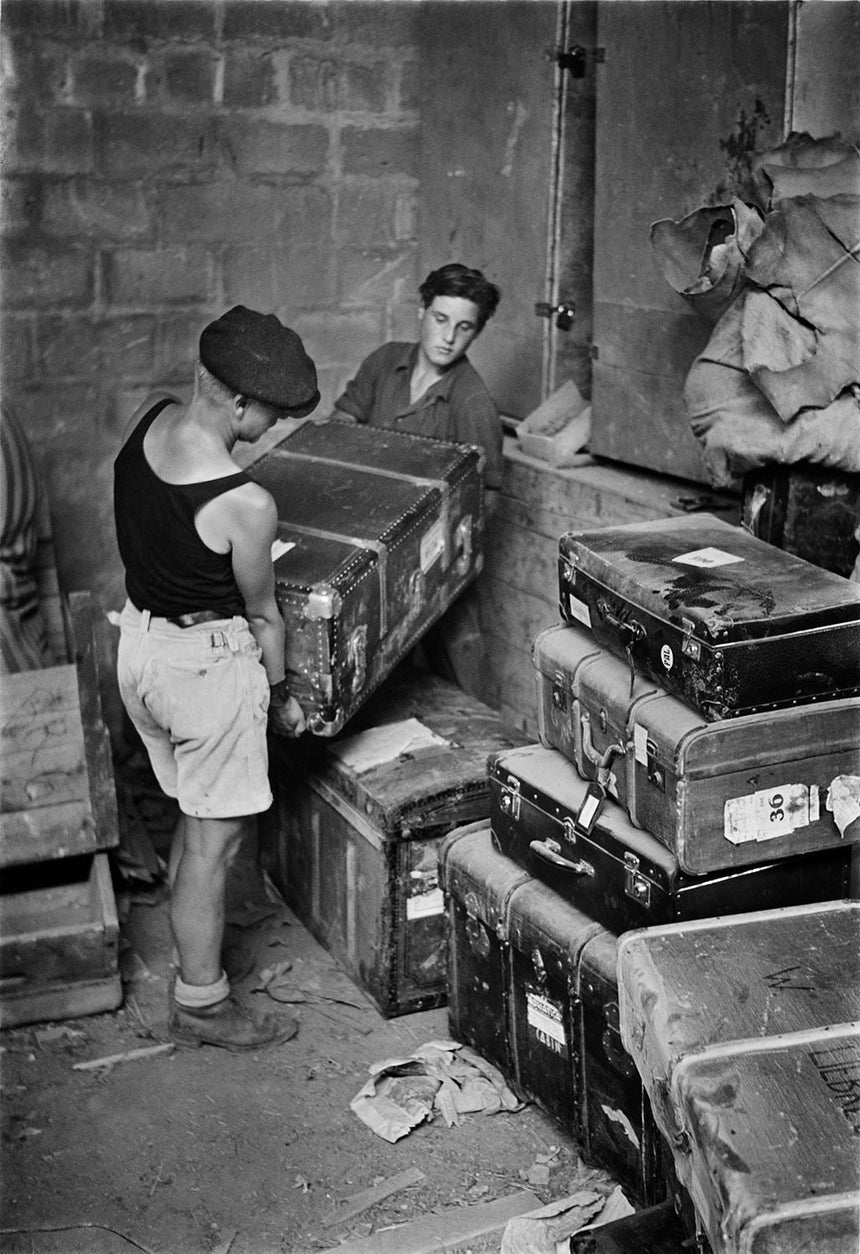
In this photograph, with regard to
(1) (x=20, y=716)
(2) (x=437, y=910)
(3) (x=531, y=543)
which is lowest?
(2) (x=437, y=910)

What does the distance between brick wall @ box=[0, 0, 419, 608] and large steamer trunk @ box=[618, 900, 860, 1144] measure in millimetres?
3642

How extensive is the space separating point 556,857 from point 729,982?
31.6 inches

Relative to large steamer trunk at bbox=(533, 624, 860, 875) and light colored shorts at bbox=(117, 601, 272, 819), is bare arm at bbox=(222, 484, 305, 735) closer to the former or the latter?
light colored shorts at bbox=(117, 601, 272, 819)

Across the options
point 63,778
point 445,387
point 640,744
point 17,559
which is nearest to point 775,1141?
point 640,744

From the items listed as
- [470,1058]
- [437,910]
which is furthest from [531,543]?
[470,1058]

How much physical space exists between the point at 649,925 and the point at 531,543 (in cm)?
231

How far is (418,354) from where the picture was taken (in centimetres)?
511

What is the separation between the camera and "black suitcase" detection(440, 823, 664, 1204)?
10.9ft

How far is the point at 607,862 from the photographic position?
3.39 metres

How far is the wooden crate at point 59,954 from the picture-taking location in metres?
4.15

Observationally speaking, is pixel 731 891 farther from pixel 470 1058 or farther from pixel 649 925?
pixel 470 1058

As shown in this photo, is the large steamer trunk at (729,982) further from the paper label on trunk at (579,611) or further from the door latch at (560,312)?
the door latch at (560,312)

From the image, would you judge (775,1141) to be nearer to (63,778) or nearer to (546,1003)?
(546,1003)

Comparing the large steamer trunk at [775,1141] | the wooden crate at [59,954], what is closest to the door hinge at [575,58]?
the wooden crate at [59,954]
